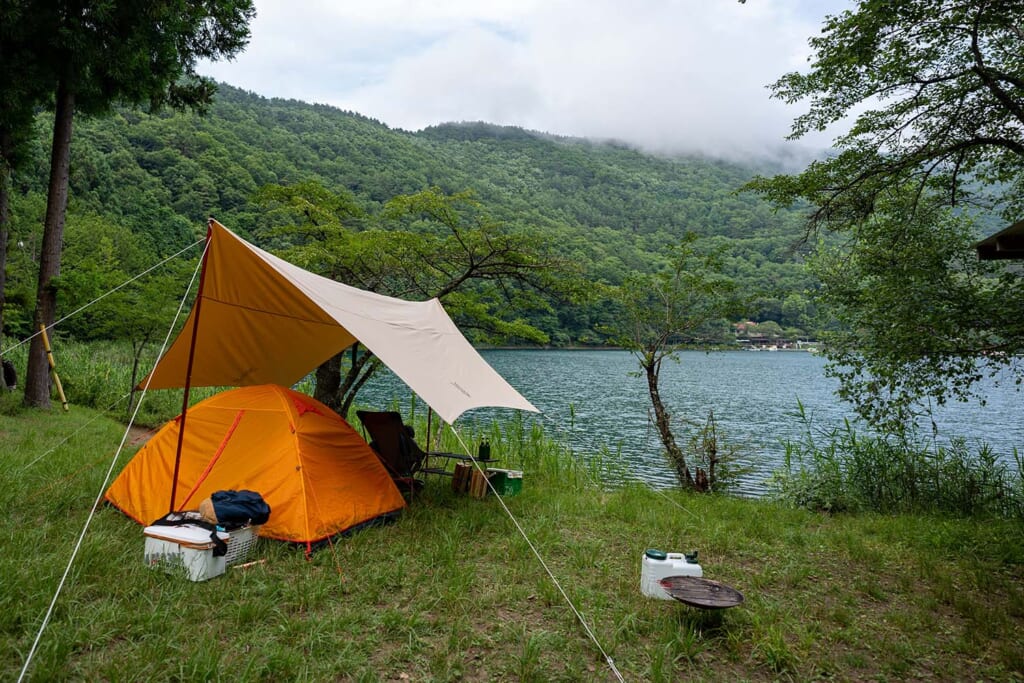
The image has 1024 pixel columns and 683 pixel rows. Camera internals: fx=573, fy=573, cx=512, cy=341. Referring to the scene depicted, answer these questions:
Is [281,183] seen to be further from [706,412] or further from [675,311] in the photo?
[706,412]

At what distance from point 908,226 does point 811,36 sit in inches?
112

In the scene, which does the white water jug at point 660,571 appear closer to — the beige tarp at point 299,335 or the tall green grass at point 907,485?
the beige tarp at point 299,335

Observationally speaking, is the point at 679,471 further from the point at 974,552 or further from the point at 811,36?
the point at 811,36

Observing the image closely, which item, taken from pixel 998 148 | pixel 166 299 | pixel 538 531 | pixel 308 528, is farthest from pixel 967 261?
pixel 166 299

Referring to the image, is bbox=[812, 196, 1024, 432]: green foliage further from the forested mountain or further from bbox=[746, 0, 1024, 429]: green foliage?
the forested mountain

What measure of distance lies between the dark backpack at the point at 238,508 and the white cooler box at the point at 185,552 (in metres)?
0.17

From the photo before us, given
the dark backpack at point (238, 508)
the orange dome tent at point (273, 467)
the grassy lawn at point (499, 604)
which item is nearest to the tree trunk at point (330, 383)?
the orange dome tent at point (273, 467)

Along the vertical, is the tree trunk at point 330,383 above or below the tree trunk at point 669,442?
above

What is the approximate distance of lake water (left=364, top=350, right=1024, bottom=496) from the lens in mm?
11328

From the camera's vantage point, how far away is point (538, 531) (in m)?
4.66

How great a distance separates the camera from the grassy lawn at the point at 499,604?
8.70 feet

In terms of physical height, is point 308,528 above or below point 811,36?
below

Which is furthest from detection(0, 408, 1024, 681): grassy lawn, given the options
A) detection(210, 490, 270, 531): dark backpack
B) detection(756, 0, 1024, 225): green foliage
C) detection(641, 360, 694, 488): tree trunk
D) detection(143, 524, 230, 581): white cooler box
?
detection(756, 0, 1024, 225): green foliage

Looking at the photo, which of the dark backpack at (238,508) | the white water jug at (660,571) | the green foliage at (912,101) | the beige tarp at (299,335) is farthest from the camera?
the green foliage at (912,101)
